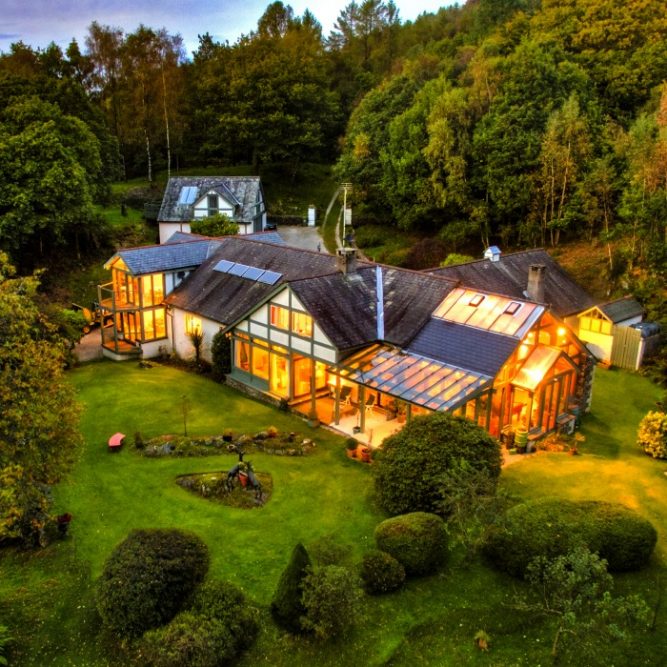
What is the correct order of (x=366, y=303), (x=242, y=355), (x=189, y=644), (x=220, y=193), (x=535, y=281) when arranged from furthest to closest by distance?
(x=220, y=193), (x=535, y=281), (x=242, y=355), (x=366, y=303), (x=189, y=644)

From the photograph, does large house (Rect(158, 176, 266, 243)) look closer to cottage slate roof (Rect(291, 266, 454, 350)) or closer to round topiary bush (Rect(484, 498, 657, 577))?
cottage slate roof (Rect(291, 266, 454, 350))

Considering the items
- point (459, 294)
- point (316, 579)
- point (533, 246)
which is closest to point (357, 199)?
point (533, 246)

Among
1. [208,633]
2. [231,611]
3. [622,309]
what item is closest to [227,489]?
[231,611]

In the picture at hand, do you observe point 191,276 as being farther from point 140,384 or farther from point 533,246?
point 533,246

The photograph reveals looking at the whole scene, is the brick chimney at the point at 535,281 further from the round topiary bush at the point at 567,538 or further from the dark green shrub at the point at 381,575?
the dark green shrub at the point at 381,575

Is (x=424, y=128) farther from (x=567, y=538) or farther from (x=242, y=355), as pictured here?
(x=567, y=538)
